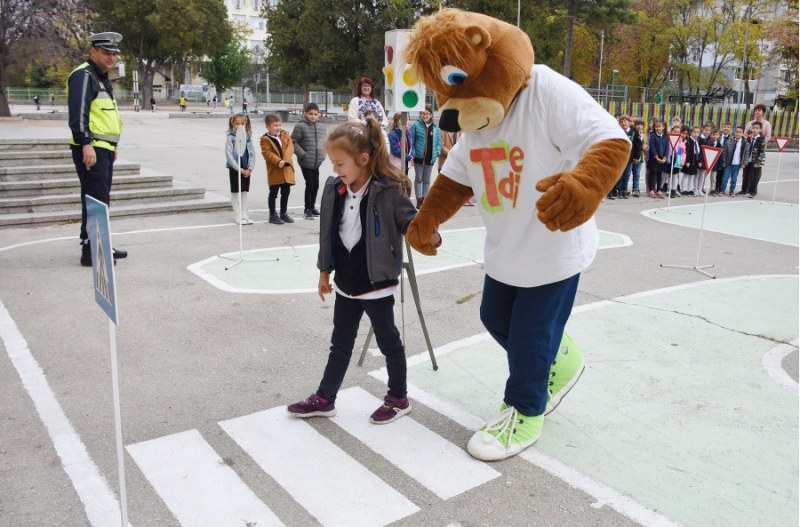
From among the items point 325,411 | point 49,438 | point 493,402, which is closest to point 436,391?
point 493,402

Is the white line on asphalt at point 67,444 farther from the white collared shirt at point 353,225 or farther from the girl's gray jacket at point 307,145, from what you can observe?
the girl's gray jacket at point 307,145

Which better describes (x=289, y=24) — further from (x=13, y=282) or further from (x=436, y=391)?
(x=436, y=391)

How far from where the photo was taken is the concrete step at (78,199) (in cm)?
976

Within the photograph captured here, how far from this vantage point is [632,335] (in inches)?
217

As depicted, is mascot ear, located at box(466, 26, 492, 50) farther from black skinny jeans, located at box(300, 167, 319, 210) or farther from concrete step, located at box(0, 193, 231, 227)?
concrete step, located at box(0, 193, 231, 227)

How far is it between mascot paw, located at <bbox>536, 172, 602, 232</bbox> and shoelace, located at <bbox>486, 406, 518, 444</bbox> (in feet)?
4.06

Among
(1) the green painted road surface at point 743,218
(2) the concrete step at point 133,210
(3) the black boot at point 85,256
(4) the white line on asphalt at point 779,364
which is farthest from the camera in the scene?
(1) the green painted road surface at point 743,218

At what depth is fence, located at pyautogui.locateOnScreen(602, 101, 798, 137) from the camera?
1405 inches

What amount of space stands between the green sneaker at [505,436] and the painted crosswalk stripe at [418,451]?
70 mm

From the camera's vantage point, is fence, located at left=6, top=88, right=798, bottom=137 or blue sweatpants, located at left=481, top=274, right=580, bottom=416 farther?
fence, located at left=6, top=88, right=798, bottom=137

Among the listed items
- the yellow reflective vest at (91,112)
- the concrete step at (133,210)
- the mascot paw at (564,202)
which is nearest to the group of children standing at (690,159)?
the concrete step at (133,210)

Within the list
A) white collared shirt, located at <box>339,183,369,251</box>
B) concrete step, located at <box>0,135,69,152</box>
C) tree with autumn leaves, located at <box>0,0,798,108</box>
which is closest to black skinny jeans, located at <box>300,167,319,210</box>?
concrete step, located at <box>0,135,69,152</box>

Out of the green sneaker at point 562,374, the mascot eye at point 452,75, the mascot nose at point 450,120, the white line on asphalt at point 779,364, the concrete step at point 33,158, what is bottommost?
the white line on asphalt at point 779,364

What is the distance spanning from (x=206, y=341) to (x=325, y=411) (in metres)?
1.61
